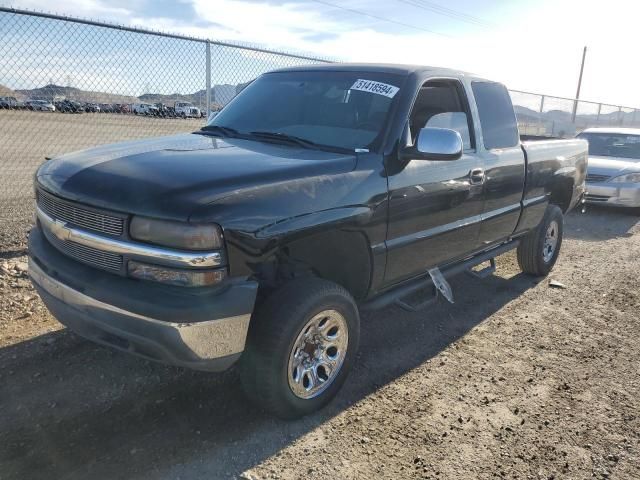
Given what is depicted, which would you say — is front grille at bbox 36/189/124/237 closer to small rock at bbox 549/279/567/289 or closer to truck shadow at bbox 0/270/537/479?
truck shadow at bbox 0/270/537/479

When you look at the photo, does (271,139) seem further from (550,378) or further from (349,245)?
(550,378)

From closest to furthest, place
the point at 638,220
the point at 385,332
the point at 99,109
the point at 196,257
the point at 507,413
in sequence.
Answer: the point at 196,257 < the point at 507,413 < the point at 385,332 < the point at 99,109 < the point at 638,220

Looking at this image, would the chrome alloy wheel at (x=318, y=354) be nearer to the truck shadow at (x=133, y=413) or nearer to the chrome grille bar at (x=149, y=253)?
the truck shadow at (x=133, y=413)

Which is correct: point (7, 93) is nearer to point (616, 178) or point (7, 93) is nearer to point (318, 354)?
point (318, 354)

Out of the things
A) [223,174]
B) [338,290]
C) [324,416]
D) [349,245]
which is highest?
[223,174]

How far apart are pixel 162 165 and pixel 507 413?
2.55 m

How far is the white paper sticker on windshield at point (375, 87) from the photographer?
143 inches

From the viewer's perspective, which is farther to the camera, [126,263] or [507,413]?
[507,413]

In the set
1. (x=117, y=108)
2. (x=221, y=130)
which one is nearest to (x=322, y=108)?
(x=221, y=130)

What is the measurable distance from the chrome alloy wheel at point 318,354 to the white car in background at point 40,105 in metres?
5.08

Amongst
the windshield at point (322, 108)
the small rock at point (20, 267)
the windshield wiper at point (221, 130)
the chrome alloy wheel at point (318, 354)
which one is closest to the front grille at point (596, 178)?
the windshield at point (322, 108)

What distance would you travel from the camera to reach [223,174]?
269 centimetres

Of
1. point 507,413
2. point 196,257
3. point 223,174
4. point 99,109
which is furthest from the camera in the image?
point 99,109

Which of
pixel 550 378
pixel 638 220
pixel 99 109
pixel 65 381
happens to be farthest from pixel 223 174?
pixel 638 220
